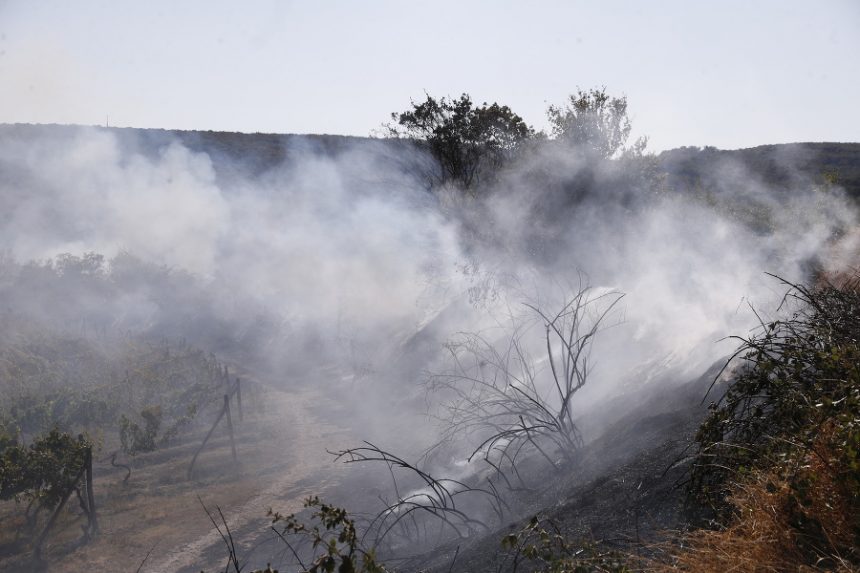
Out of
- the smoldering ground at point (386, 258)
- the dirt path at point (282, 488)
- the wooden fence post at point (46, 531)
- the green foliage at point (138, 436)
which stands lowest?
the dirt path at point (282, 488)

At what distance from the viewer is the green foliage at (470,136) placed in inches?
814

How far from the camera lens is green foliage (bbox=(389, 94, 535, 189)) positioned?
2067 centimetres

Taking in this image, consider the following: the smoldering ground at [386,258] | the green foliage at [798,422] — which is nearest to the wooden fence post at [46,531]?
the smoldering ground at [386,258]

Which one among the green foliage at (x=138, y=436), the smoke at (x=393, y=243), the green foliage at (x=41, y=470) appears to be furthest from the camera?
the green foliage at (x=138, y=436)

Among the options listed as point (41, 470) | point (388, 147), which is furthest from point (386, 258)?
point (41, 470)

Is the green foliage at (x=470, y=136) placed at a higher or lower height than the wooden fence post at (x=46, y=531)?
higher

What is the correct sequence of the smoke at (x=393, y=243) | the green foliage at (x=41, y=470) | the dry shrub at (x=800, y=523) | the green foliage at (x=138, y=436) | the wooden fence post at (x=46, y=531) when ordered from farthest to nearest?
the green foliage at (x=138, y=436) < the smoke at (x=393, y=243) < the green foliage at (x=41, y=470) < the wooden fence post at (x=46, y=531) < the dry shrub at (x=800, y=523)

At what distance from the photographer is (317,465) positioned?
35.2 ft

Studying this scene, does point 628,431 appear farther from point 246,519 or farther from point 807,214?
point 807,214

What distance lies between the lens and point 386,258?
77.7 feet

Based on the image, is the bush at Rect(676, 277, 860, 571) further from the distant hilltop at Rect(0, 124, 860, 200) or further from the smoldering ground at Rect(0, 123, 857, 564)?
the distant hilltop at Rect(0, 124, 860, 200)

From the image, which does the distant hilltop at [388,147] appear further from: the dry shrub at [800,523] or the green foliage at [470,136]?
the dry shrub at [800,523]

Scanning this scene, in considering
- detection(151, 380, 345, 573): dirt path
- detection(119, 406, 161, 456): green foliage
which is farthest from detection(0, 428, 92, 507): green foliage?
detection(119, 406, 161, 456): green foliage

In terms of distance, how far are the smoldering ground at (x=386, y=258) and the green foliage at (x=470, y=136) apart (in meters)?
1.09
